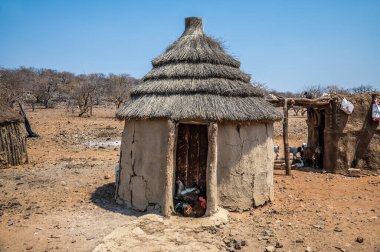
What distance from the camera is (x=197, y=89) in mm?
7035

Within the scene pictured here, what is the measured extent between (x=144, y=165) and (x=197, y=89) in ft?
6.47

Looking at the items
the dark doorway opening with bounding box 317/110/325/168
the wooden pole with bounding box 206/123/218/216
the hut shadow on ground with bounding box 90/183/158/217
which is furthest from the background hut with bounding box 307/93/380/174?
the hut shadow on ground with bounding box 90/183/158/217

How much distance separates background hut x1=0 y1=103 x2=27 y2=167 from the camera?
36.2ft

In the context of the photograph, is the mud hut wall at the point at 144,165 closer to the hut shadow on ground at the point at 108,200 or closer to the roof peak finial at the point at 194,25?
the hut shadow on ground at the point at 108,200

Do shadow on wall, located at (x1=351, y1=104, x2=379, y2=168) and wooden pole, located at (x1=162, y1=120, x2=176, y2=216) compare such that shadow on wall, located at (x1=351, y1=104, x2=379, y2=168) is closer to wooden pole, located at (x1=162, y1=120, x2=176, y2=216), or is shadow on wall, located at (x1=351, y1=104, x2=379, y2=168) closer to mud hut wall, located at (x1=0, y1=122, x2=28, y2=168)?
wooden pole, located at (x1=162, y1=120, x2=176, y2=216)

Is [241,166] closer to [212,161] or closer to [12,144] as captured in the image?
[212,161]

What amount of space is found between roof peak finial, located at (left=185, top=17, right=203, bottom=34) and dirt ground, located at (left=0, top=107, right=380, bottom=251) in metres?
4.65

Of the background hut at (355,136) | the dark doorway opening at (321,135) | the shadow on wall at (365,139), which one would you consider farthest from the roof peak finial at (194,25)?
the shadow on wall at (365,139)

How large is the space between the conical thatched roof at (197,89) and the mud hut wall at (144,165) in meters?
0.37

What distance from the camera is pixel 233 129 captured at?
6977mm

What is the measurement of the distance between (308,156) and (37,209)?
31.2 ft

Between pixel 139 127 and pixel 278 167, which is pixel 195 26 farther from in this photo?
pixel 278 167

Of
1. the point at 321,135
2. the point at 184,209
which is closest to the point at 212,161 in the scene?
the point at 184,209

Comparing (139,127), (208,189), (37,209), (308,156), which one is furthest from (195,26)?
(308,156)
